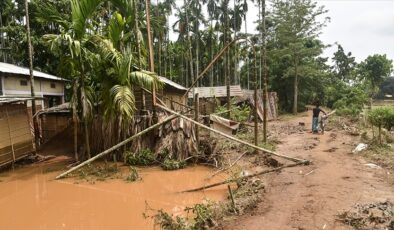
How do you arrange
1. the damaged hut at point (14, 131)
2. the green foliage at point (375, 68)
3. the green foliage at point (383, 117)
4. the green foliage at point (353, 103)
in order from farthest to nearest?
the green foliage at point (375, 68), the green foliage at point (353, 103), the green foliage at point (383, 117), the damaged hut at point (14, 131)

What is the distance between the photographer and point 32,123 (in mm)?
13852

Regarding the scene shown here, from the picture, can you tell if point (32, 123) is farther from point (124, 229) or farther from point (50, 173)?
point (124, 229)

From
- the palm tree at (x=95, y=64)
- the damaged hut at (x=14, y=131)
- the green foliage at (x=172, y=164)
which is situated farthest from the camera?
the damaged hut at (x=14, y=131)

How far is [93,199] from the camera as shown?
834 cm

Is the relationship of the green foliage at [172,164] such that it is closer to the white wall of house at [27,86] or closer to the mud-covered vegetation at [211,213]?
the mud-covered vegetation at [211,213]

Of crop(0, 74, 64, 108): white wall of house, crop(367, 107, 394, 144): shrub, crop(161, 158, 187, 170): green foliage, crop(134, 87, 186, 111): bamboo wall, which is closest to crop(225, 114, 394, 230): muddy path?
crop(367, 107, 394, 144): shrub

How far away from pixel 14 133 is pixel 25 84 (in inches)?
220

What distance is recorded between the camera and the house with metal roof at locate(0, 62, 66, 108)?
48.3 ft

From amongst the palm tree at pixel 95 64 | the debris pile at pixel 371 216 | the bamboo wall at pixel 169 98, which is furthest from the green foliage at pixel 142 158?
the debris pile at pixel 371 216

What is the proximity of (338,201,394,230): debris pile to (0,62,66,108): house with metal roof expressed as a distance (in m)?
10.4

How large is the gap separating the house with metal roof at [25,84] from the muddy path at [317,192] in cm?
881

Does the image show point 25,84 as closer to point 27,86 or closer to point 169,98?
point 27,86

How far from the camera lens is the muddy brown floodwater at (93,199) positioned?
22.6ft

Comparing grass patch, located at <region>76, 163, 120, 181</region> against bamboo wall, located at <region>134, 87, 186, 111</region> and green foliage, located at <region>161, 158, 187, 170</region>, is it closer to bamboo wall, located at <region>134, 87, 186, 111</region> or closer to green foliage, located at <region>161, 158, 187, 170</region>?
green foliage, located at <region>161, 158, 187, 170</region>
